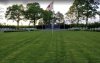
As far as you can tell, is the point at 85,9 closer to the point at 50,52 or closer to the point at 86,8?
the point at 86,8

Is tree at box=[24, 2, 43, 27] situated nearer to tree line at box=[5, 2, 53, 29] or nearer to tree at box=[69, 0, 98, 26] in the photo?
tree line at box=[5, 2, 53, 29]

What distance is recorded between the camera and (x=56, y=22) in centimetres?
11238

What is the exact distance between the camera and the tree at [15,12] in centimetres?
9775

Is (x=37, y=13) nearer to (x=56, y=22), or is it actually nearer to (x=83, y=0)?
(x=56, y=22)

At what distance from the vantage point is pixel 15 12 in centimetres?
9869

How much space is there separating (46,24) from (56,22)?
311 inches

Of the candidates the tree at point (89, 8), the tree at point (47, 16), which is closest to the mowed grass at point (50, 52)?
the tree at point (89, 8)

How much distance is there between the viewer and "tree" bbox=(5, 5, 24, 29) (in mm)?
97750

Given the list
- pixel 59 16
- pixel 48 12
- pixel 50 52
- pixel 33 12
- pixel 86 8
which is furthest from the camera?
pixel 59 16

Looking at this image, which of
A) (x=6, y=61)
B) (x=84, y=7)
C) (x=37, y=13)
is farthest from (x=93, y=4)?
(x=6, y=61)

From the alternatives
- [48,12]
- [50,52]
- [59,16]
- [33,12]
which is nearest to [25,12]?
[33,12]

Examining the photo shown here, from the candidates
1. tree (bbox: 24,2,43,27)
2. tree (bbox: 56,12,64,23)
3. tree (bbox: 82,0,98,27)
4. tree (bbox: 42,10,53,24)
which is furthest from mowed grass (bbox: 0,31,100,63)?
tree (bbox: 56,12,64,23)

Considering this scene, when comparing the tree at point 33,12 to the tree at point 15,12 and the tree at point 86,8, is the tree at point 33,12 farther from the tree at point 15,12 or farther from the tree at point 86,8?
the tree at point 86,8

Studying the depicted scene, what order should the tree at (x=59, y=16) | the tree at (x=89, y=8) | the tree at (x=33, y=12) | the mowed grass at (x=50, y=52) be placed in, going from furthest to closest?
the tree at (x=59, y=16) → the tree at (x=33, y=12) → the tree at (x=89, y=8) → the mowed grass at (x=50, y=52)
